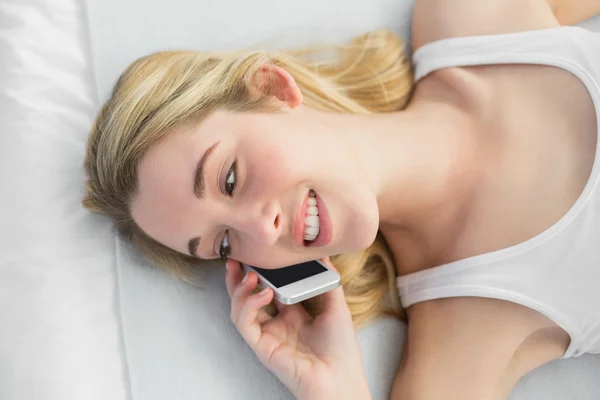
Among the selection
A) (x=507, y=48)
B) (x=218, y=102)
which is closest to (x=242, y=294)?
(x=218, y=102)

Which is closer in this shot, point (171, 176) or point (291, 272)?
point (171, 176)

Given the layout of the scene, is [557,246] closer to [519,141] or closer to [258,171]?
[519,141]

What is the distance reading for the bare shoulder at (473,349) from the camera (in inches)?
43.2

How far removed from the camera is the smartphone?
104 cm

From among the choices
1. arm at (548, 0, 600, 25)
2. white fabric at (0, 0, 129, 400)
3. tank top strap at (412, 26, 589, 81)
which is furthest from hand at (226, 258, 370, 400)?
arm at (548, 0, 600, 25)

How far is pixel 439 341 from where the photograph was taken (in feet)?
3.76

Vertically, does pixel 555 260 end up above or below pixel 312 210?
below

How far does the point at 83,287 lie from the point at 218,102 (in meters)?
0.42

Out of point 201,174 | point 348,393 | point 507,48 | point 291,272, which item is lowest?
point 348,393

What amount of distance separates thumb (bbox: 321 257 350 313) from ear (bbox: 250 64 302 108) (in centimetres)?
34

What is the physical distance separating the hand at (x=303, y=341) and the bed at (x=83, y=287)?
0.06 metres

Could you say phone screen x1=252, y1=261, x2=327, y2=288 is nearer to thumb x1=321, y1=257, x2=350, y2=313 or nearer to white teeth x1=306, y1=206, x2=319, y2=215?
thumb x1=321, y1=257, x2=350, y2=313

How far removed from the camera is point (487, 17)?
3.94 feet

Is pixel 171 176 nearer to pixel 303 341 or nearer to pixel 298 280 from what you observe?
pixel 298 280
